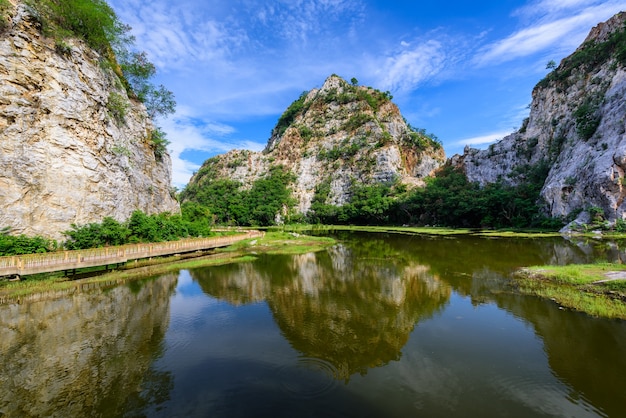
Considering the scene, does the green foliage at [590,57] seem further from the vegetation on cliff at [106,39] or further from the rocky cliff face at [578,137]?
the vegetation on cliff at [106,39]

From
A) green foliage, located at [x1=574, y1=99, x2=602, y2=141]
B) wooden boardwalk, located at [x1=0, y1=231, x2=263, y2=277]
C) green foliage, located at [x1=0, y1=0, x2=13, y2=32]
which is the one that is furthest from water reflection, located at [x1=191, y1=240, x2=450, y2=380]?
green foliage, located at [x1=574, y1=99, x2=602, y2=141]

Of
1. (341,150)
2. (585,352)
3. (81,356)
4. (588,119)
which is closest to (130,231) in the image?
(81,356)

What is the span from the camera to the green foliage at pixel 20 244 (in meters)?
17.4

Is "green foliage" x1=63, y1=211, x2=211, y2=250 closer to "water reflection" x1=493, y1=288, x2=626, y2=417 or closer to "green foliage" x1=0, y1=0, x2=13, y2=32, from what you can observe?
"green foliage" x1=0, y1=0, x2=13, y2=32

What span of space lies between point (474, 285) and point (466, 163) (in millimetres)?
72209

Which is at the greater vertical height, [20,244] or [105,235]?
[105,235]

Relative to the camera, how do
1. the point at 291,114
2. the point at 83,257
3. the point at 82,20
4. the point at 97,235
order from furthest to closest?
the point at 291,114 → the point at 82,20 → the point at 97,235 → the point at 83,257

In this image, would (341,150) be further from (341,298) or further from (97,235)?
(341,298)

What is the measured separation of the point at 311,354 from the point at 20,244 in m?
20.1

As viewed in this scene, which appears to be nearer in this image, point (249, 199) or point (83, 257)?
point (83, 257)

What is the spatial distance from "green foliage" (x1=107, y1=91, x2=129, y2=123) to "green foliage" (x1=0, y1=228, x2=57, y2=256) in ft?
52.4

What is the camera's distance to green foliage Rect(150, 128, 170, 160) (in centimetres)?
3953

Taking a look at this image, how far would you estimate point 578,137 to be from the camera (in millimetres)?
48844

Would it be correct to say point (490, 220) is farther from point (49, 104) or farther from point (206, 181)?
point (206, 181)
